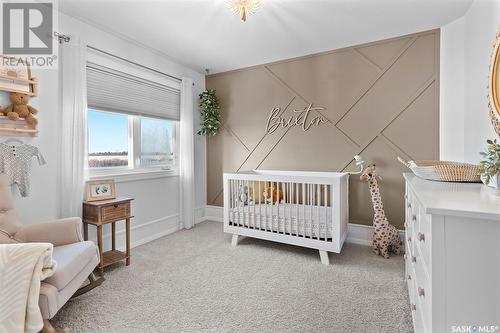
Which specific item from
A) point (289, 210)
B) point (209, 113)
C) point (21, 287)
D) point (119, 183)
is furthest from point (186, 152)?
point (21, 287)

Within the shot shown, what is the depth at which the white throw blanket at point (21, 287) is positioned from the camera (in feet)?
4.02

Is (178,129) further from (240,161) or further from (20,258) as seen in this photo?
(20,258)

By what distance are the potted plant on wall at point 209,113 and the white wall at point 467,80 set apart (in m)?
2.81

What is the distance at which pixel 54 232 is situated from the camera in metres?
1.77

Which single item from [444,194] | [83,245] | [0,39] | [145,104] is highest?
[0,39]

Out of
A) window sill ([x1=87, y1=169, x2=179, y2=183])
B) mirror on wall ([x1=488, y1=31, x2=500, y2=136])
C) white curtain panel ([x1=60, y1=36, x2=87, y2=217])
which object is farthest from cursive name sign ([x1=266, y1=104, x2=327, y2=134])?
white curtain panel ([x1=60, y1=36, x2=87, y2=217])

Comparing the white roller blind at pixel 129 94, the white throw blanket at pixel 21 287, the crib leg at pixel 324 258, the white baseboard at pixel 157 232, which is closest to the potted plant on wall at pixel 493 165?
the crib leg at pixel 324 258

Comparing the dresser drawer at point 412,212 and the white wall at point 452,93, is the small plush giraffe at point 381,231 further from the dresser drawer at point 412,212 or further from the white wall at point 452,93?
the dresser drawer at point 412,212

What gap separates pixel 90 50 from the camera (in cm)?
244

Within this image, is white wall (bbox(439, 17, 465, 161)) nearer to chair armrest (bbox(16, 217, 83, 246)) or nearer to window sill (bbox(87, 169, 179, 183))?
window sill (bbox(87, 169, 179, 183))

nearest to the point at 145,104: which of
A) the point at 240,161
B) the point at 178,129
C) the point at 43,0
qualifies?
the point at 178,129

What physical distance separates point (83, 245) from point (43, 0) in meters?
2.11

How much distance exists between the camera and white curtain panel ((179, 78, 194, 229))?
350 centimetres

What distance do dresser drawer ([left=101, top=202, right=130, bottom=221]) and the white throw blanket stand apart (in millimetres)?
948
